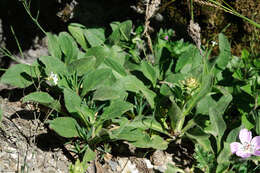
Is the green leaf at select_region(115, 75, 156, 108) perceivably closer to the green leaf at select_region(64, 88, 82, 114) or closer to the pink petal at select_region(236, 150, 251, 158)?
the green leaf at select_region(64, 88, 82, 114)

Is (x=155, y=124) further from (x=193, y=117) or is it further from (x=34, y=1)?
(x=34, y=1)

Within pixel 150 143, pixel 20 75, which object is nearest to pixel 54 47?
pixel 20 75

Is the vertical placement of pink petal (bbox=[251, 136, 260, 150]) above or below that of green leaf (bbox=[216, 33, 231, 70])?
below

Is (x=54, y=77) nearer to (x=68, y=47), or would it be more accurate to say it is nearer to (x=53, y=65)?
(x=53, y=65)

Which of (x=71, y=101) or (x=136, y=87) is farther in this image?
(x=136, y=87)

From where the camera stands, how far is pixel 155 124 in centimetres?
241

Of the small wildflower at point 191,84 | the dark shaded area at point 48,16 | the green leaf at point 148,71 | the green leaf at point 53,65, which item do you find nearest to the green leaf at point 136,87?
the green leaf at point 148,71

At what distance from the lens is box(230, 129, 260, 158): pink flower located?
2074 mm

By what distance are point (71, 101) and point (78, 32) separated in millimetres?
888

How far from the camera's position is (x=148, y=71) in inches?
100

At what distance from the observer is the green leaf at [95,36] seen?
2.77 meters

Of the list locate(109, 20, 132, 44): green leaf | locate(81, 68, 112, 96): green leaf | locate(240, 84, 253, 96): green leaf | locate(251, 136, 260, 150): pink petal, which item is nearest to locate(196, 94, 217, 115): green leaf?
locate(240, 84, 253, 96): green leaf

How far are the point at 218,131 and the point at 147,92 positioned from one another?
61 centimetres

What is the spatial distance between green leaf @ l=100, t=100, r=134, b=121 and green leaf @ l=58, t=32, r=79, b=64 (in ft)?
1.82
